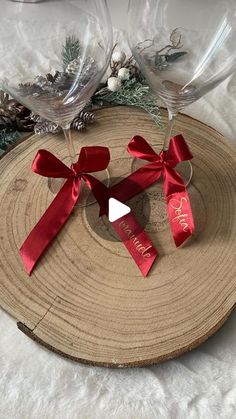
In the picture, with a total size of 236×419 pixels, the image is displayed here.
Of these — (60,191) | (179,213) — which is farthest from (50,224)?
(179,213)

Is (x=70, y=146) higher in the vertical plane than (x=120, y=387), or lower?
higher

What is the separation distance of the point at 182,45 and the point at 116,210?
0.72 ft

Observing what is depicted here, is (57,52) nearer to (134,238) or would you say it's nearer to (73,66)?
(73,66)

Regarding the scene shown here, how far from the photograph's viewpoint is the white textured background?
47cm

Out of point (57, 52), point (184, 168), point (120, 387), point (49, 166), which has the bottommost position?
point (120, 387)

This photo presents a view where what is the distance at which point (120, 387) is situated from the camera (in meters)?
0.48

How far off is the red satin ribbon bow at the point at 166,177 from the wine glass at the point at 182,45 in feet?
0.10

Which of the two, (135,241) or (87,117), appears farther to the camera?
(87,117)

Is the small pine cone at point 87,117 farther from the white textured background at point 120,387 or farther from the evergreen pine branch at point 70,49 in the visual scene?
the white textured background at point 120,387

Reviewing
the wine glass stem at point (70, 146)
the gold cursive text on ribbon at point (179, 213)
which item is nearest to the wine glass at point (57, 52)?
the wine glass stem at point (70, 146)

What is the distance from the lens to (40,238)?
21.8 inches

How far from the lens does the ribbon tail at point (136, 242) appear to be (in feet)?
1.75

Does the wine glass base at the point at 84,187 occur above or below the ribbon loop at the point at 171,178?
above

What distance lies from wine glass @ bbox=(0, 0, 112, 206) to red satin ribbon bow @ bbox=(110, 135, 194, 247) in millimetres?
43
